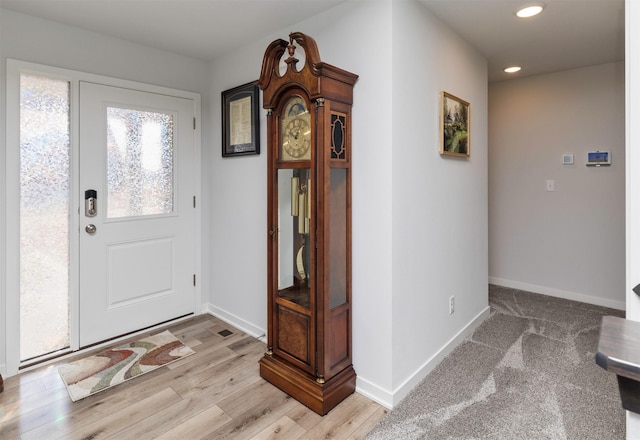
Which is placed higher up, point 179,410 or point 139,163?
point 139,163

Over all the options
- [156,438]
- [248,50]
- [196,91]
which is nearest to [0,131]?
[196,91]

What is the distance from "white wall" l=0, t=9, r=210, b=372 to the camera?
2279 millimetres

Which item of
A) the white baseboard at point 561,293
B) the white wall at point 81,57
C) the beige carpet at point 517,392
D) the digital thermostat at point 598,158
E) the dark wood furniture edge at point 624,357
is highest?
the white wall at point 81,57

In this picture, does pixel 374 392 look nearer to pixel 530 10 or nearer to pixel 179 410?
pixel 179 410

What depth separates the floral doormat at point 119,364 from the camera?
2232 millimetres

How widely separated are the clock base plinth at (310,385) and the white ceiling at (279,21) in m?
2.14

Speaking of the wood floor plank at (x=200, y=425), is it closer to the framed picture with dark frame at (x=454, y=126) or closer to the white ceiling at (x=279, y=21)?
the framed picture with dark frame at (x=454, y=126)

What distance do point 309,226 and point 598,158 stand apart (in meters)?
3.04

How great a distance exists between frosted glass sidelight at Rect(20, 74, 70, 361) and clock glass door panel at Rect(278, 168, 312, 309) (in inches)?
62.5

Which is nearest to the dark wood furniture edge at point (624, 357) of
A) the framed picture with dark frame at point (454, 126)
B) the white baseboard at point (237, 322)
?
the framed picture with dark frame at point (454, 126)

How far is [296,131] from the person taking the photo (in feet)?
6.78

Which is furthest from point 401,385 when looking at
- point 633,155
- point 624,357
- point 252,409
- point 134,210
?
point 134,210

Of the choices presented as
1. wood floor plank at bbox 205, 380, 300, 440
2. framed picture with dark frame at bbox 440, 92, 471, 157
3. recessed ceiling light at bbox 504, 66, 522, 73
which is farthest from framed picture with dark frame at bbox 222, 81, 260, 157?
recessed ceiling light at bbox 504, 66, 522, 73

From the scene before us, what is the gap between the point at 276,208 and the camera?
7.21 ft
